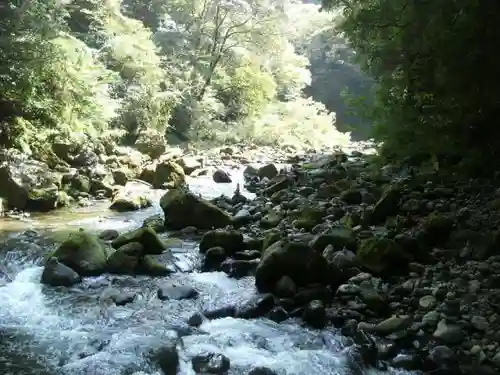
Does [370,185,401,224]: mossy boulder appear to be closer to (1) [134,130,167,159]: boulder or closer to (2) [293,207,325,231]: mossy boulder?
(2) [293,207,325,231]: mossy boulder

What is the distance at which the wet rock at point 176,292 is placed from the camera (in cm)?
485

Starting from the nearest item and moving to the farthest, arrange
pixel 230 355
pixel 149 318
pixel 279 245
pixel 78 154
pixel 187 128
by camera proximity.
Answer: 1. pixel 230 355
2. pixel 149 318
3. pixel 279 245
4. pixel 78 154
5. pixel 187 128

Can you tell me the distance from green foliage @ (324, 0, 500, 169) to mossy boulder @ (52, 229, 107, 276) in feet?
10.4

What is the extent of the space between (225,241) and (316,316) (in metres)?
2.03

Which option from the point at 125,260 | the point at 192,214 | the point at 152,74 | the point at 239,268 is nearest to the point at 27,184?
the point at 192,214

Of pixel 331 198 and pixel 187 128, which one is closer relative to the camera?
pixel 331 198

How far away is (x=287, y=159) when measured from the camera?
16172 millimetres

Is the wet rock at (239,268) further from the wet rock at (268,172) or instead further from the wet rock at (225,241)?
the wet rock at (268,172)

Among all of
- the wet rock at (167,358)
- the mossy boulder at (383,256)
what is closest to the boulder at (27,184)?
the wet rock at (167,358)

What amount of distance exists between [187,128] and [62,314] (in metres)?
14.1

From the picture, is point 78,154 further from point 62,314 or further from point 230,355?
point 230,355

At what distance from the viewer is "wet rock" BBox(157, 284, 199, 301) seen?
4.85 m

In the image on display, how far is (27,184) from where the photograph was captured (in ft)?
27.9

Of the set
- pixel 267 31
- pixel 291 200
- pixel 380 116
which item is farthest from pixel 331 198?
pixel 267 31
